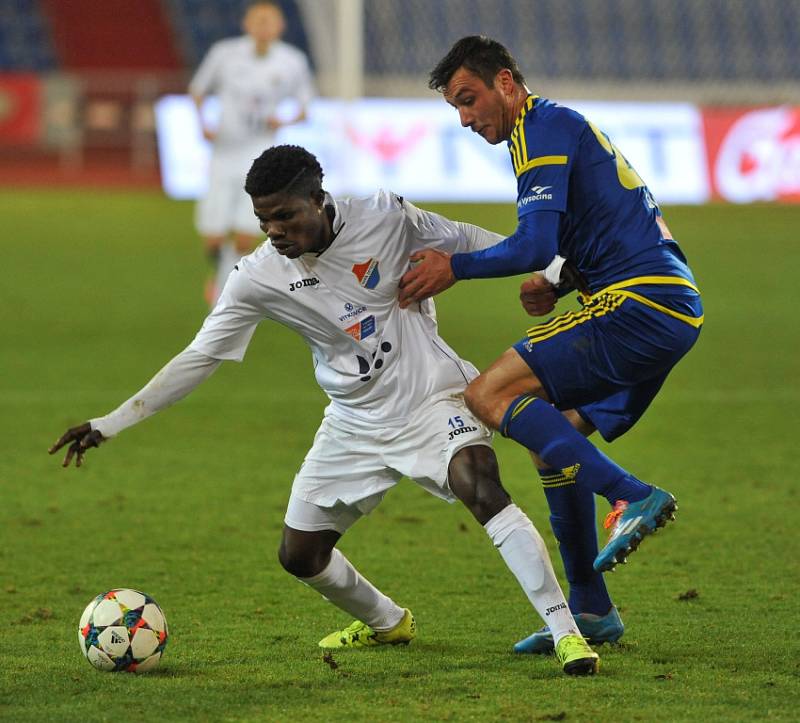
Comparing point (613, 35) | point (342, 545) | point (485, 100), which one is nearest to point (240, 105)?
point (342, 545)

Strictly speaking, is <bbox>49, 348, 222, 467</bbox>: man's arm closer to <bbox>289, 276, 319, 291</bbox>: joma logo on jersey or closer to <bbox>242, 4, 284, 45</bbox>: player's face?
<bbox>289, 276, 319, 291</bbox>: joma logo on jersey

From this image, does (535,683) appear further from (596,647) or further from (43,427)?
(43,427)

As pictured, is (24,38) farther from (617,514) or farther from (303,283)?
(617,514)

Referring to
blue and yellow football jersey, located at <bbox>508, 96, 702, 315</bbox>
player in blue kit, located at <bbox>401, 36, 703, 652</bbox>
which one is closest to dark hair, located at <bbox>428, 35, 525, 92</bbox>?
player in blue kit, located at <bbox>401, 36, 703, 652</bbox>

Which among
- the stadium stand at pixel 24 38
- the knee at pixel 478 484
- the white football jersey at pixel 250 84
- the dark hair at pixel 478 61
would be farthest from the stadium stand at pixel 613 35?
the knee at pixel 478 484

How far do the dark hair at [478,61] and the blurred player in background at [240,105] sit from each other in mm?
7775

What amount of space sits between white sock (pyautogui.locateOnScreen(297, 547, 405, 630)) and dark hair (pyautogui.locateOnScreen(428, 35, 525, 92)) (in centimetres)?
153

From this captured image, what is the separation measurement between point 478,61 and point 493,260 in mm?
620

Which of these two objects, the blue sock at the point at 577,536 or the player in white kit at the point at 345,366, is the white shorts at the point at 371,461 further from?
A: the blue sock at the point at 577,536

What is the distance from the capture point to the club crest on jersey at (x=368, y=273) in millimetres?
4383

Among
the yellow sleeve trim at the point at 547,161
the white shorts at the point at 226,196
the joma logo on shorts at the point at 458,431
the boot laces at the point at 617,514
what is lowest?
the boot laces at the point at 617,514

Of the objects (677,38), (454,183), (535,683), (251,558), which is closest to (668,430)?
(251,558)

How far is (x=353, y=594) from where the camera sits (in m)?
4.44

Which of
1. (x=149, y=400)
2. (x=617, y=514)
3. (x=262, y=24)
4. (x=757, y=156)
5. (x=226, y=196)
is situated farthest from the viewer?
(x=757, y=156)
